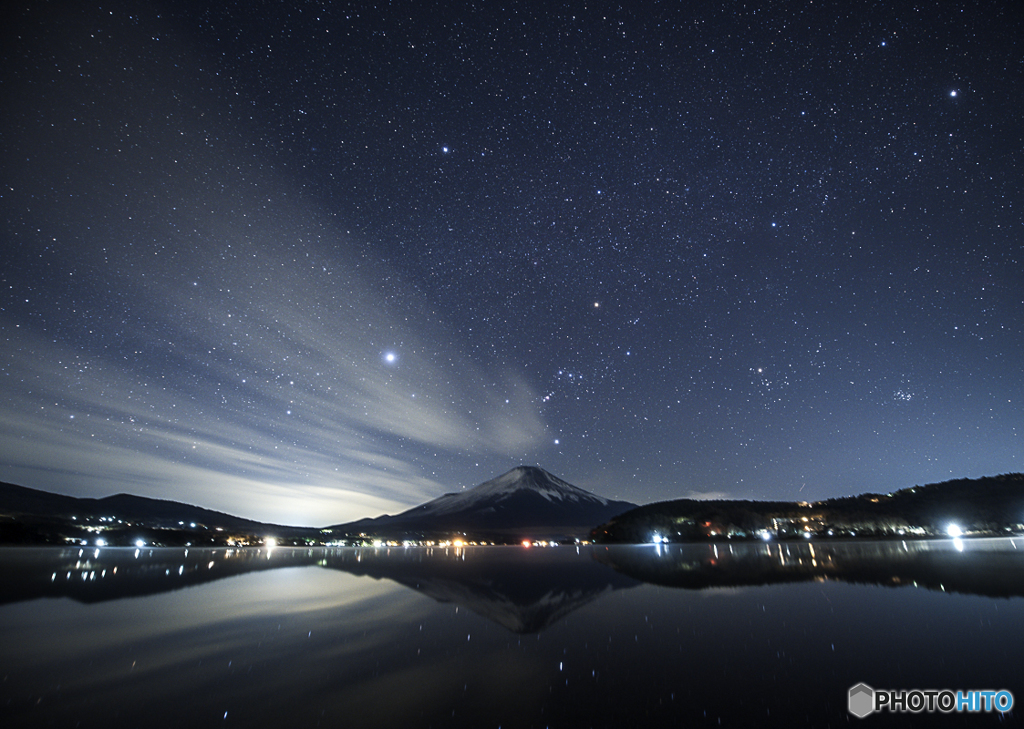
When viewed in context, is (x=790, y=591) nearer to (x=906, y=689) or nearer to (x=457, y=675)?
(x=906, y=689)

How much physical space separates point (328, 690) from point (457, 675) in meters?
2.73

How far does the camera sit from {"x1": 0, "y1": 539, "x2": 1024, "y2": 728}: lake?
25.7 feet

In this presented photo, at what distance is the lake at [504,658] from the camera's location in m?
7.85

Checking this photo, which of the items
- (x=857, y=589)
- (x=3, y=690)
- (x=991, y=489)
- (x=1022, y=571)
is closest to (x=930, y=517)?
(x=991, y=489)

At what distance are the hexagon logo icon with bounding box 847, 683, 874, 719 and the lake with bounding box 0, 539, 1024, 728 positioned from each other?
0.17 meters
